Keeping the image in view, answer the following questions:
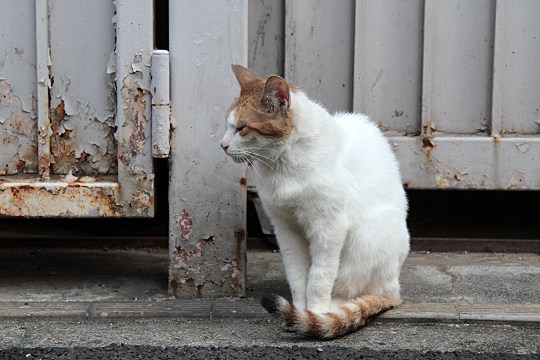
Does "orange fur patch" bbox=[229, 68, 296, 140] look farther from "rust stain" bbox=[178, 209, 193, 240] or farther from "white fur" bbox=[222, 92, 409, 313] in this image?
"rust stain" bbox=[178, 209, 193, 240]

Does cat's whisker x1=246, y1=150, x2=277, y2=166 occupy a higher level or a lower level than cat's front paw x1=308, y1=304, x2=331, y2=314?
higher

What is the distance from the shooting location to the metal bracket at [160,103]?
385cm

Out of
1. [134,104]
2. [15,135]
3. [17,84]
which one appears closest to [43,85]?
[17,84]

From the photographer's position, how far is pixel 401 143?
15.1 ft

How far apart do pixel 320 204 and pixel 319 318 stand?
1.48ft

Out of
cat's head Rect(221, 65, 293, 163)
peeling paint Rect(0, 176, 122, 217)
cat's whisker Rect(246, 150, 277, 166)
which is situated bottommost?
peeling paint Rect(0, 176, 122, 217)

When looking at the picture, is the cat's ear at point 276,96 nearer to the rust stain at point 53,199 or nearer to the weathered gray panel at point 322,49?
the rust stain at point 53,199

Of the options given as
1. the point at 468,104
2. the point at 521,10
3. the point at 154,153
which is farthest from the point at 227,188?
the point at 521,10

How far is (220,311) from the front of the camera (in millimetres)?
3826

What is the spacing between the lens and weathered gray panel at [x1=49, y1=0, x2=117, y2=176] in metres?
3.99

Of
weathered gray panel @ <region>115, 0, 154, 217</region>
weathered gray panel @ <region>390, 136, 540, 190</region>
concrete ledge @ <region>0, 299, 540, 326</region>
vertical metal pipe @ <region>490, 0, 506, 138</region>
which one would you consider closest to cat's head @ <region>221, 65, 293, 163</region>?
weathered gray panel @ <region>115, 0, 154, 217</region>

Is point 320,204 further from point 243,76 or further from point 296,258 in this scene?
point 243,76

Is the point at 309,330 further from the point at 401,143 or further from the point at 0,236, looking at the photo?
the point at 0,236

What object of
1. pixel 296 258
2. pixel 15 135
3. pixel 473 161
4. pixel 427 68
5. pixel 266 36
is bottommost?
pixel 296 258
